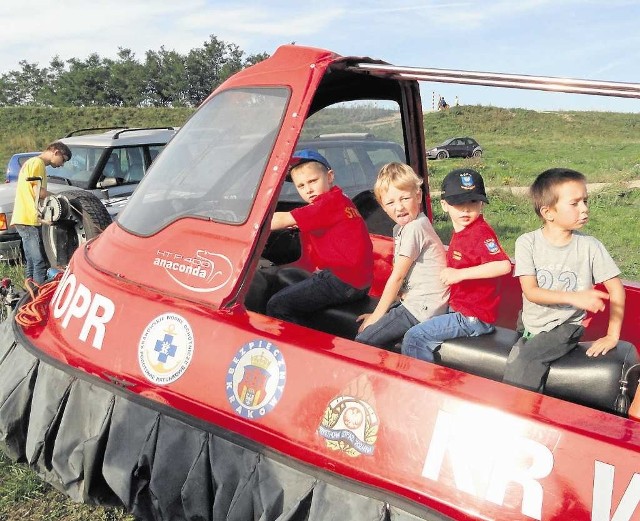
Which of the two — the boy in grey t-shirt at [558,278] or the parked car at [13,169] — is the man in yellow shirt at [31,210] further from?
the boy in grey t-shirt at [558,278]

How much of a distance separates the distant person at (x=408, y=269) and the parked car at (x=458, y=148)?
73.4 ft

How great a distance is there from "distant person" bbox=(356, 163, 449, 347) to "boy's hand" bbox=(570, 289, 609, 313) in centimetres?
64

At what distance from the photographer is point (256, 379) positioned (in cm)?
246

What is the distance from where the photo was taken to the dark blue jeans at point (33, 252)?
6289 mm

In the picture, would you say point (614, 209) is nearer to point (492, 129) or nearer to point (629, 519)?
point (629, 519)

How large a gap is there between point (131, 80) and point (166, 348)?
203 ft

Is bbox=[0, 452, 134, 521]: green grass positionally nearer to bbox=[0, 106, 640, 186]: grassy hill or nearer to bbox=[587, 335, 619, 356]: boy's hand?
bbox=[587, 335, 619, 356]: boy's hand

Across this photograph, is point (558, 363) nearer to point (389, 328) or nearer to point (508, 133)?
point (389, 328)

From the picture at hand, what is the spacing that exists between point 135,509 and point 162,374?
648 mm

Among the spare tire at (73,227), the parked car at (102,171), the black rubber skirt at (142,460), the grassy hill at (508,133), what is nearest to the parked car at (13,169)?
the parked car at (102,171)

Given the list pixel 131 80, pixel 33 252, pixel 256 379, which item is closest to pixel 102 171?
pixel 33 252

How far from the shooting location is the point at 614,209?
11930mm

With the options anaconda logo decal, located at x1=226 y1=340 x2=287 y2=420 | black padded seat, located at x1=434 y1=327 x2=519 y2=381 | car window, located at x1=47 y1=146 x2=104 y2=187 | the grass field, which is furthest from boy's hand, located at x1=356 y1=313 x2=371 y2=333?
car window, located at x1=47 y1=146 x2=104 y2=187

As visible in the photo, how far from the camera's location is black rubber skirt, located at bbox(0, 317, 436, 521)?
2307 mm
